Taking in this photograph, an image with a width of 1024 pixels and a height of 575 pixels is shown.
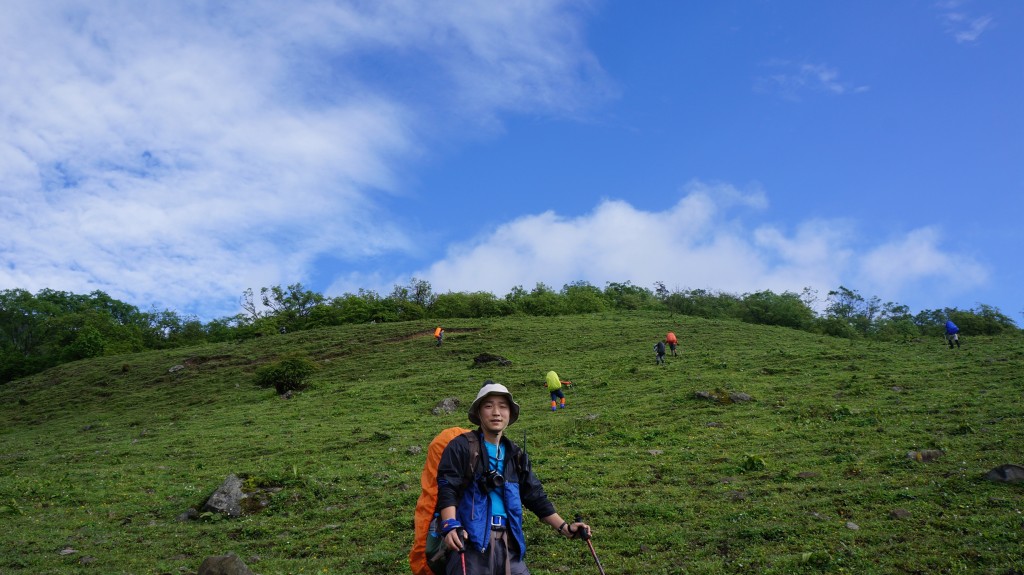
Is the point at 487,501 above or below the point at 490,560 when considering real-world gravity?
above

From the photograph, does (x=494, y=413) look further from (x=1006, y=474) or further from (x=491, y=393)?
(x=1006, y=474)

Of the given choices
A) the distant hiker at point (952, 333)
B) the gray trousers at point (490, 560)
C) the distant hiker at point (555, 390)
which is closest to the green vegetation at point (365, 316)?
the distant hiker at point (952, 333)

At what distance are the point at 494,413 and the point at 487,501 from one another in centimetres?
Result: 74

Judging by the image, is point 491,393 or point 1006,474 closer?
point 491,393

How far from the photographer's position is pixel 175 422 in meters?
32.2

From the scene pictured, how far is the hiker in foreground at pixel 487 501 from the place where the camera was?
4645 millimetres

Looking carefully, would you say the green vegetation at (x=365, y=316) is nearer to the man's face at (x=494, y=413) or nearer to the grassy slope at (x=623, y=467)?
the grassy slope at (x=623, y=467)

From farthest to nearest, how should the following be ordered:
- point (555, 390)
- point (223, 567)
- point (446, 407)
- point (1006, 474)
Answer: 1. point (446, 407)
2. point (555, 390)
3. point (1006, 474)
4. point (223, 567)

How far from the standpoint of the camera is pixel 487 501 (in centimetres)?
485

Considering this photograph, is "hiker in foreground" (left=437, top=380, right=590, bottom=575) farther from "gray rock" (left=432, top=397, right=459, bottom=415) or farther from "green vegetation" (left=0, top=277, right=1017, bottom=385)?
"green vegetation" (left=0, top=277, right=1017, bottom=385)

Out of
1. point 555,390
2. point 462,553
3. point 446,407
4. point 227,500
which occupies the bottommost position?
point 227,500

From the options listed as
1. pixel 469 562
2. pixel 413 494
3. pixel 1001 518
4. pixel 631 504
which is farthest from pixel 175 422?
pixel 1001 518

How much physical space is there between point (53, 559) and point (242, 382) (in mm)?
36173

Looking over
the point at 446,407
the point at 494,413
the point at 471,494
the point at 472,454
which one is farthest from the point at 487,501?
the point at 446,407
